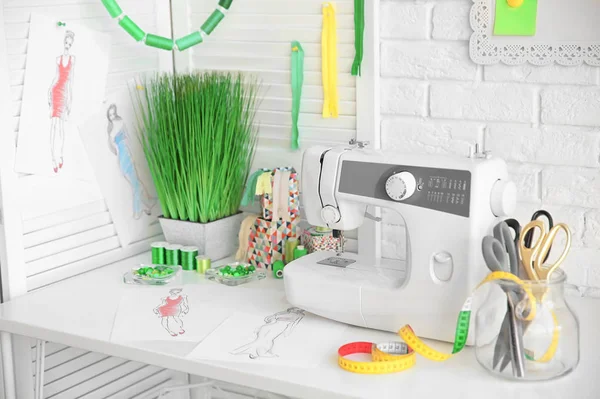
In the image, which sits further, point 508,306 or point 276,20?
point 276,20

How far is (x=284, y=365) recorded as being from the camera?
4.58 feet

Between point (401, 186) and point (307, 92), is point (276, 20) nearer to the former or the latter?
point (307, 92)

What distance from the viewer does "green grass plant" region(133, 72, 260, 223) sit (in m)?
1.91

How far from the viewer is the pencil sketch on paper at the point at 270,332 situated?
145 centimetres

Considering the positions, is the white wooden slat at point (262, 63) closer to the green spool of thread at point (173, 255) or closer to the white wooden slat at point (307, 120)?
the white wooden slat at point (307, 120)


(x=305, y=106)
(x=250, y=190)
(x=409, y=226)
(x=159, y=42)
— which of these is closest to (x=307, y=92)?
(x=305, y=106)

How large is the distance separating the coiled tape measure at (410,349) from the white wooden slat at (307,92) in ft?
2.08

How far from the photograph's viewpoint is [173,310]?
1.66 meters

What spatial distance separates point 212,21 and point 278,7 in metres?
0.16

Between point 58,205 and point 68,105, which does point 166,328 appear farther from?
point 68,105

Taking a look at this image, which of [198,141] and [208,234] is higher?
[198,141]

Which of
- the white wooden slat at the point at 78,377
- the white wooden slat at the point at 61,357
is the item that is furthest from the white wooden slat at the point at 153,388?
the white wooden slat at the point at 61,357

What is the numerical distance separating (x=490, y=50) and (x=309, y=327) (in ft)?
2.12

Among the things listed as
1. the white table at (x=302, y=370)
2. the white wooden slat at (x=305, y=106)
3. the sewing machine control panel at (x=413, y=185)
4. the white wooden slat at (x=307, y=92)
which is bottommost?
the white table at (x=302, y=370)
